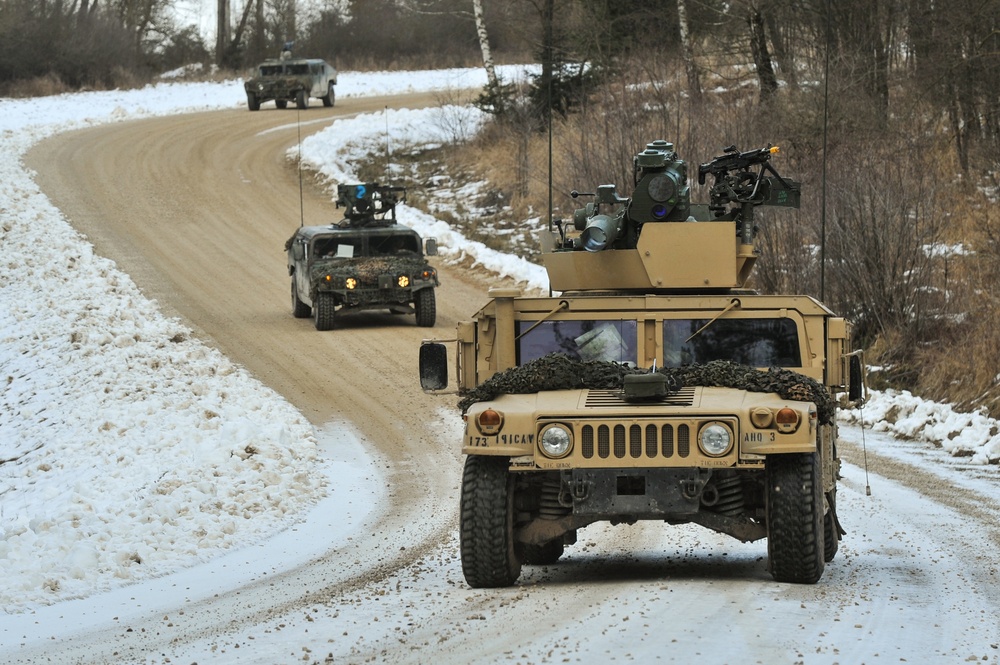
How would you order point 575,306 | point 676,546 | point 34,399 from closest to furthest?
point 575,306
point 676,546
point 34,399

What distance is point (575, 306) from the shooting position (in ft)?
31.1

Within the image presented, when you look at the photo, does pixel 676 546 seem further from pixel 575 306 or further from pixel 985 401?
pixel 985 401

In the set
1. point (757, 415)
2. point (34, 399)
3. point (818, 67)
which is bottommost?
point (34, 399)

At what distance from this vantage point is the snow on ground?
10547 mm

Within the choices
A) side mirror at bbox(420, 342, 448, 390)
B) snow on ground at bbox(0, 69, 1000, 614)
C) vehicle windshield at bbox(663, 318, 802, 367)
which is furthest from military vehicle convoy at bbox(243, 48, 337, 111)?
vehicle windshield at bbox(663, 318, 802, 367)

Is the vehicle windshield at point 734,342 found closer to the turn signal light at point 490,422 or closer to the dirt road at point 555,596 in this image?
the dirt road at point 555,596

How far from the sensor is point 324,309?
70.1 ft

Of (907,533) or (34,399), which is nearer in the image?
(907,533)

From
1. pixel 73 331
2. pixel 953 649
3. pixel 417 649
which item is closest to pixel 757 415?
pixel 953 649

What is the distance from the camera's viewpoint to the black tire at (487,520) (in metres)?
8.39

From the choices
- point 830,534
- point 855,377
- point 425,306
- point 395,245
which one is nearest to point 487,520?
point 830,534

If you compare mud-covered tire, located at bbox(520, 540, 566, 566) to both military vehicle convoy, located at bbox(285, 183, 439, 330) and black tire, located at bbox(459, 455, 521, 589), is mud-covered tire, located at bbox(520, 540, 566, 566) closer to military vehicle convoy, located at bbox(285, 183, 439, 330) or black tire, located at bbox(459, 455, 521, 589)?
black tire, located at bbox(459, 455, 521, 589)

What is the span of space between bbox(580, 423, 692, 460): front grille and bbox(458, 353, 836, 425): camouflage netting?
0.59 meters

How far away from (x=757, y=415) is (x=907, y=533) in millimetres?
3246
